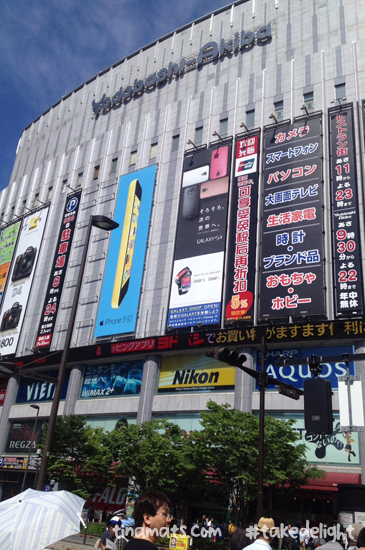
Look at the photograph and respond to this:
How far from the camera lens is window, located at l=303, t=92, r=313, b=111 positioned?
43.9m

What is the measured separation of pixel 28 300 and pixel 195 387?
2480 centimetres

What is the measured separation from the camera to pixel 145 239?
46.4 metres

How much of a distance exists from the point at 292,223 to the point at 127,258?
16.6m

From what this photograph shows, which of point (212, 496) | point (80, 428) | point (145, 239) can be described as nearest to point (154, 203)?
point (145, 239)

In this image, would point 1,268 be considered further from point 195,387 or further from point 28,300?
point 195,387

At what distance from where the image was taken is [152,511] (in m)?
4.86

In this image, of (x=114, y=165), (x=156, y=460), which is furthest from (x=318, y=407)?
(x=114, y=165)

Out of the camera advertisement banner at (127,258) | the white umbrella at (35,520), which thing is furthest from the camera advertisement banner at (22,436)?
the white umbrella at (35,520)

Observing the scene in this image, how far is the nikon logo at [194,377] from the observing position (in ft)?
125

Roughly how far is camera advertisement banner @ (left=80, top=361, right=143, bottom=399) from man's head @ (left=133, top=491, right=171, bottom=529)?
1469 inches

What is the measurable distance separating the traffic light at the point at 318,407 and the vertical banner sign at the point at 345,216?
2487cm

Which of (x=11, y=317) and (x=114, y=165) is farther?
(x=114, y=165)

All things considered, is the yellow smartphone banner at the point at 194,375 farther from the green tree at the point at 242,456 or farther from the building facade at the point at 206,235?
the green tree at the point at 242,456

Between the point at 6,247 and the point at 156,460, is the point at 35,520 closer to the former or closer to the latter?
the point at 156,460
